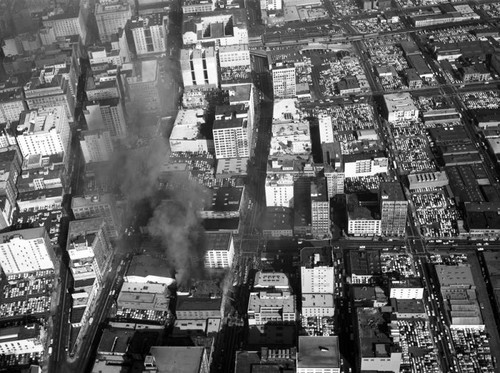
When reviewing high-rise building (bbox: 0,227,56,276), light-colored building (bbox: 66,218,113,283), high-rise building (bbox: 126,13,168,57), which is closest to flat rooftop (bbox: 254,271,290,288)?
light-colored building (bbox: 66,218,113,283)

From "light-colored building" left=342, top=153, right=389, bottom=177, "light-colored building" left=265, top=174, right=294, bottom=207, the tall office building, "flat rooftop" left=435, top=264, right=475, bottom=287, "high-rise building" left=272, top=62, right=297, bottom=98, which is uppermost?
the tall office building

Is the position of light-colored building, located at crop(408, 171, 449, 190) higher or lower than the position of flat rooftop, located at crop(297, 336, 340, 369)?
higher

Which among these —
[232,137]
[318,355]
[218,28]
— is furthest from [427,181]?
[218,28]

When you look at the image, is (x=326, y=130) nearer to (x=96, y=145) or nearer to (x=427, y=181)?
(x=427, y=181)

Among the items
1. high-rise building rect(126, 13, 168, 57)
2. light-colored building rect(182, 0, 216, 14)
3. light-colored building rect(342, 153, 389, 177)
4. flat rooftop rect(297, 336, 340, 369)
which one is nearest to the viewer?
flat rooftop rect(297, 336, 340, 369)

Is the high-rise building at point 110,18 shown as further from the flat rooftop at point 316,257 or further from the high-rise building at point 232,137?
the flat rooftop at point 316,257

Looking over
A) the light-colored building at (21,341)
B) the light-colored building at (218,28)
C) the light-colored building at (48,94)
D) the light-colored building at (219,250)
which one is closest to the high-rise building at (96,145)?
the light-colored building at (48,94)

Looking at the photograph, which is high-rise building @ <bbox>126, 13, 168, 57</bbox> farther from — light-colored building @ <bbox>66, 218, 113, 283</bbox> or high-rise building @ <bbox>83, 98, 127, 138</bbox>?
light-colored building @ <bbox>66, 218, 113, 283</bbox>
